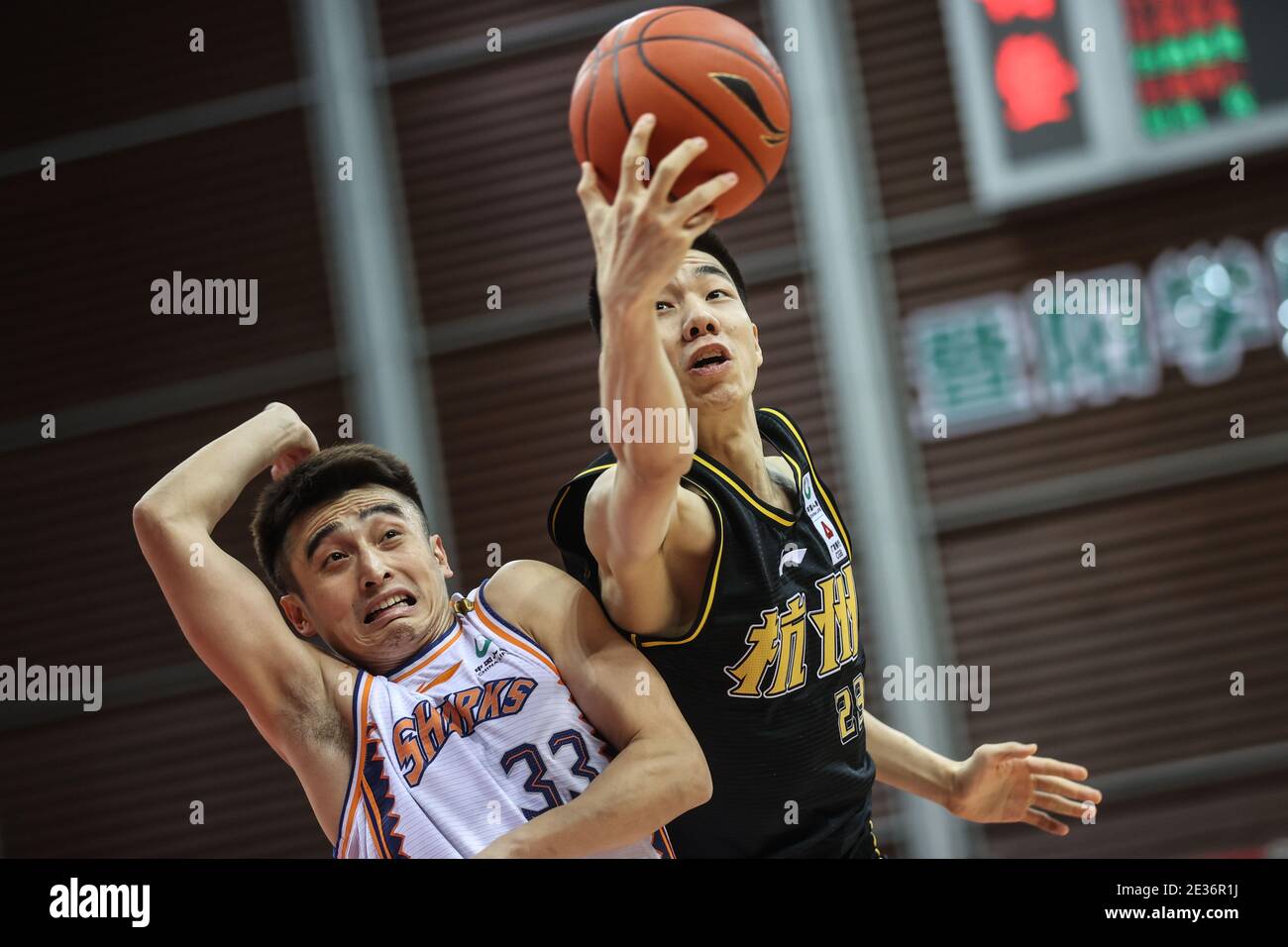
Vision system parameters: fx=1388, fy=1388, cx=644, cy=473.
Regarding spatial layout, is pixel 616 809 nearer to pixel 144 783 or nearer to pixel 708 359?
pixel 708 359

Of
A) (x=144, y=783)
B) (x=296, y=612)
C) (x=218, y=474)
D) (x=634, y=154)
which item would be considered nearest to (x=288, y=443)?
(x=218, y=474)

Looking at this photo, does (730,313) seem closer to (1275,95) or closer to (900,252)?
(900,252)

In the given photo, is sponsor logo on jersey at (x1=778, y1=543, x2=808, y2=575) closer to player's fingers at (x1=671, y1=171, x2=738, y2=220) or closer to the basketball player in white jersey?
the basketball player in white jersey

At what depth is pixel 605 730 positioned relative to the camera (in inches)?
109

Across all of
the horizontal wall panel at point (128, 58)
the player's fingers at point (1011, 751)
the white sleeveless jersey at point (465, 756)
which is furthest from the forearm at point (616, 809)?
the horizontal wall panel at point (128, 58)

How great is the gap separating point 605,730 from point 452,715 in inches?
12.3

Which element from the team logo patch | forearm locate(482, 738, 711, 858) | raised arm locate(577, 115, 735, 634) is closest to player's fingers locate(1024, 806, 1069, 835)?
the team logo patch

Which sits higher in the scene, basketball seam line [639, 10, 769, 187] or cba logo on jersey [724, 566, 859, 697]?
basketball seam line [639, 10, 769, 187]

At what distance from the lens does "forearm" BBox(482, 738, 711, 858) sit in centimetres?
255

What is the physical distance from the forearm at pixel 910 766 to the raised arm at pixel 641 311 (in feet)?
4.05

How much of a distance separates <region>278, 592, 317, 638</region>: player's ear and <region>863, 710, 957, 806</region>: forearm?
140cm

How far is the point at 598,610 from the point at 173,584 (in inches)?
33.5

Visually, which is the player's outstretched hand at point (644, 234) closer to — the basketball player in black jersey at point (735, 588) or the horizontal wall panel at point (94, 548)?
the basketball player in black jersey at point (735, 588)

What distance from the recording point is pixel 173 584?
9.07 feet
